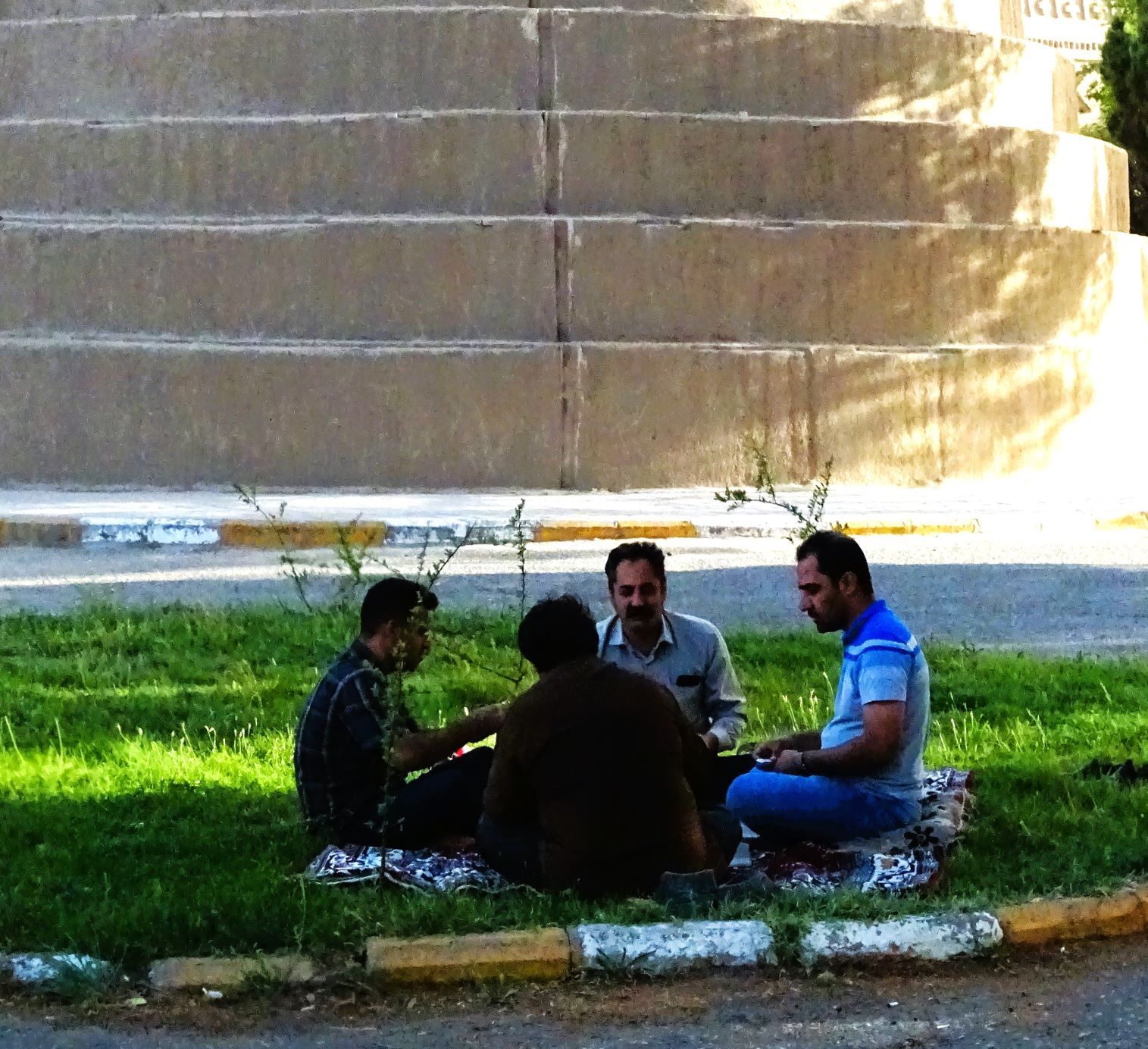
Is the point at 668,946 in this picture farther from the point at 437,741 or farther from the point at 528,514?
the point at 528,514

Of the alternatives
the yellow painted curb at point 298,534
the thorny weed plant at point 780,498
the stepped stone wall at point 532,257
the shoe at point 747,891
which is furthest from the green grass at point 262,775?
the stepped stone wall at point 532,257

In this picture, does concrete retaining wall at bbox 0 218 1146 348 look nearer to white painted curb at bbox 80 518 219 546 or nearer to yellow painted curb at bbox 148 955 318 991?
white painted curb at bbox 80 518 219 546

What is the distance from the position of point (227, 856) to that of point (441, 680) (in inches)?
103

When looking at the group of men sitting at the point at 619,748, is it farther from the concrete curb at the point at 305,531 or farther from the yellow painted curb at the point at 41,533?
the yellow painted curb at the point at 41,533

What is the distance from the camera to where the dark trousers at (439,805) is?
5762 millimetres

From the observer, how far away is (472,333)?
16.0 metres

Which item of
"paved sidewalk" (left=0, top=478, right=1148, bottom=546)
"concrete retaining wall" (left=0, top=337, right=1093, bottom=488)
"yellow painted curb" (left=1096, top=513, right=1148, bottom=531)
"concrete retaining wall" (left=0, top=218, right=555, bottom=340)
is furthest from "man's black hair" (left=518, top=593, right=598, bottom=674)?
"concrete retaining wall" (left=0, top=218, right=555, bottom=340)

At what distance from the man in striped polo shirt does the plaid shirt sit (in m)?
0.98

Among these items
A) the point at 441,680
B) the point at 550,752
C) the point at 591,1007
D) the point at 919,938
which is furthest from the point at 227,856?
the point at 441,680

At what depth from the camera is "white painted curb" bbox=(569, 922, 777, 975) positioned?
468 cm

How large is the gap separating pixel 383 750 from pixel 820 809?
1168 mm

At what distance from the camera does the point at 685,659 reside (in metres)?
6.32

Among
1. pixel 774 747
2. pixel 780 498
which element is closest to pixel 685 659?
pixel 774 747

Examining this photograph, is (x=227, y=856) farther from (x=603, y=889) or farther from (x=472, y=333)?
(x=472, y=333)
